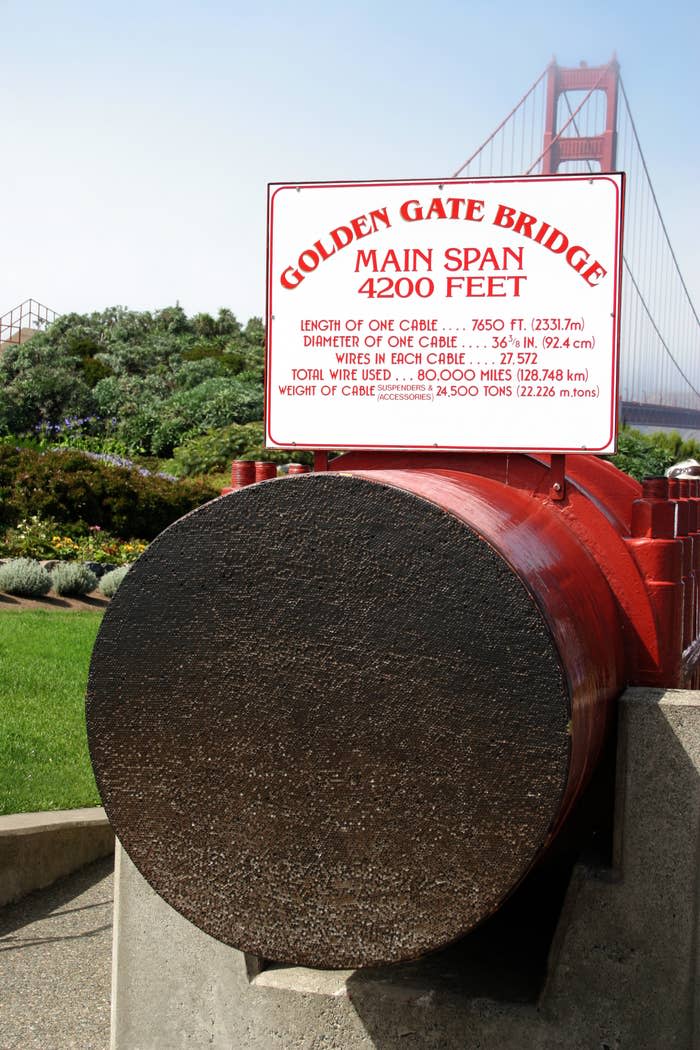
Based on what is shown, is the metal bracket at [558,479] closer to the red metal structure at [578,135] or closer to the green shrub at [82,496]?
the green shrub at [82,496]

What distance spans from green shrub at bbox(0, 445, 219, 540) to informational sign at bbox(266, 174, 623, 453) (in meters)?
10.2

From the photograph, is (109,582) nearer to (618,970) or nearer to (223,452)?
(618,970)

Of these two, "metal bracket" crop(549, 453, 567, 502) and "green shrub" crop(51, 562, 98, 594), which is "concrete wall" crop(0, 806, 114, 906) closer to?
"metal bracket" crop(549, 453, 567, 502)

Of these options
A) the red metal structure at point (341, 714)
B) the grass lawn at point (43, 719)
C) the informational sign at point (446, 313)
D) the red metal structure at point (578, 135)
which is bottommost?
the grass lawn at point (43, 719)

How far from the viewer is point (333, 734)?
83.6 inches

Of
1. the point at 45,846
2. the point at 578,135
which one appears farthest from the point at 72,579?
the point at 578,135

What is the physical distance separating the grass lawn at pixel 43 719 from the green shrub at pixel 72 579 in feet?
5.68

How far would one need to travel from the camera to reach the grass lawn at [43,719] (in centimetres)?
517

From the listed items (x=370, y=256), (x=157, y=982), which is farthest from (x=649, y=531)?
(x=157, y=982)

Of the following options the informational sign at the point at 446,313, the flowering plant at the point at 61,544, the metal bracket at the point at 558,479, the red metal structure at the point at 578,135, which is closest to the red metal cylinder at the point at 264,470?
the informational sign at the point at 446,313

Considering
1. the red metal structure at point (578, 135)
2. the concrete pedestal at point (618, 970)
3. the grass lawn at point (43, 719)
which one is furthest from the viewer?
the red metal structure at point (578, 135)

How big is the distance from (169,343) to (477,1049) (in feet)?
101

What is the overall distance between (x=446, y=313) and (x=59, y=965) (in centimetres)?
254

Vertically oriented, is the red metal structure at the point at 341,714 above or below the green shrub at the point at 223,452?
below
